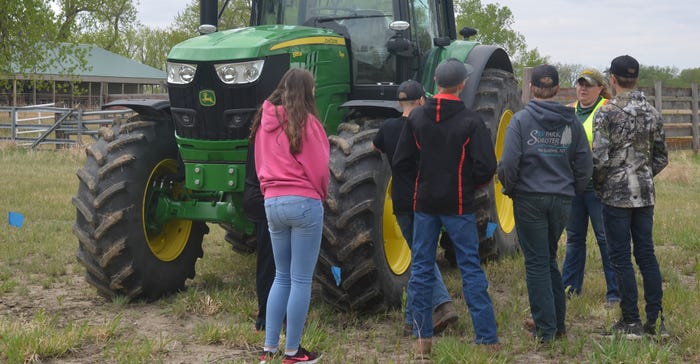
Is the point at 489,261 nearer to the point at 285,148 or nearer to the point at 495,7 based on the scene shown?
the point at 285,148

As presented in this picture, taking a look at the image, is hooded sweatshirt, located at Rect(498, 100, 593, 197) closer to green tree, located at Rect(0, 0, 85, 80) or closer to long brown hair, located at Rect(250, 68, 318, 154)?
long brown hair, located at Rect(250, 68, 318, 154)

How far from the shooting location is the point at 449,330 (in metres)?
5.28

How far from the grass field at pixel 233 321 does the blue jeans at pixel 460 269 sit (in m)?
0.16

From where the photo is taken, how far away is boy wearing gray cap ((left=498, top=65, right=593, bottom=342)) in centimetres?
476

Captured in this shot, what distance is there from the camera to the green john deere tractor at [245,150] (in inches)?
216

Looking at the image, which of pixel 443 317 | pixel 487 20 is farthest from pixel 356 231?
pixel 487 20

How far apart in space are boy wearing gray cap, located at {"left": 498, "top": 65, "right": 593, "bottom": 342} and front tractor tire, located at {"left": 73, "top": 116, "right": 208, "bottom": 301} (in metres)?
2.76

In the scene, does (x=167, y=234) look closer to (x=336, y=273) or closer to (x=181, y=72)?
(x=181, y=72)

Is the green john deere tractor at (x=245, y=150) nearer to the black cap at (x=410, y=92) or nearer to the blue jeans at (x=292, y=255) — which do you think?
the black cap at (x=410, y=92)

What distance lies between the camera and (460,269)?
15.4 feet

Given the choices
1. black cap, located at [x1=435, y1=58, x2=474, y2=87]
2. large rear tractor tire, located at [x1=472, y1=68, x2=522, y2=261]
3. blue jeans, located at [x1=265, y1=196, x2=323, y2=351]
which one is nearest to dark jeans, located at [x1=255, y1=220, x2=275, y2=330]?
blue jeans, located at [x1=265, y1=196, x2=323, y2=351]

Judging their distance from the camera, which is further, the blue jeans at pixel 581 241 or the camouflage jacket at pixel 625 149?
the blue jeans at pixel 581 241

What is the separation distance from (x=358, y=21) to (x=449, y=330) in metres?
2.74

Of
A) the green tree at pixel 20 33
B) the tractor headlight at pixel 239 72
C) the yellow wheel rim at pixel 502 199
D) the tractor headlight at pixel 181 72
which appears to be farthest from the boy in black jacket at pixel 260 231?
the green tree at pixel 20 33
